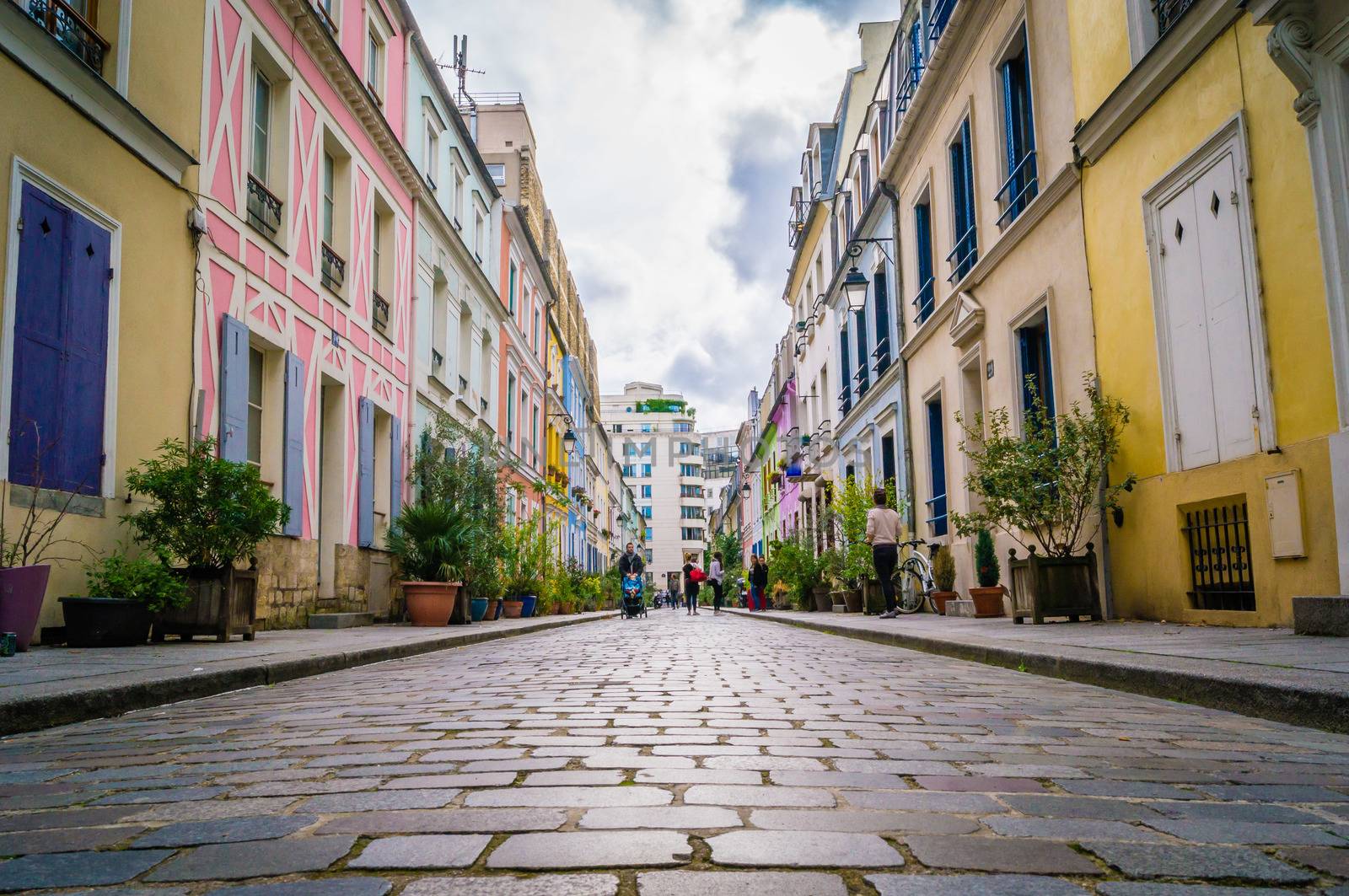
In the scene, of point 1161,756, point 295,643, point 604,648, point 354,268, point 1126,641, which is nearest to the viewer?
point 1161,756

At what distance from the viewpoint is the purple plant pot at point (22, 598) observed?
6797 mm

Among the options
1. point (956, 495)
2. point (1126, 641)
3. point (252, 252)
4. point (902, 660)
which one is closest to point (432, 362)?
point (252, 252)

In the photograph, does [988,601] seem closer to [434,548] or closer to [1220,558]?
[1220,558]

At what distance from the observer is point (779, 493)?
40.1 m

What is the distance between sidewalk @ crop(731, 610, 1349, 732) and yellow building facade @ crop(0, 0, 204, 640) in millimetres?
7119

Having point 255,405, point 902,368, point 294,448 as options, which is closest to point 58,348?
point 255,405

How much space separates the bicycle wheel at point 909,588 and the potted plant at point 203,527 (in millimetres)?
10345

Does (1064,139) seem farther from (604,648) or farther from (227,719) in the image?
(227,719)

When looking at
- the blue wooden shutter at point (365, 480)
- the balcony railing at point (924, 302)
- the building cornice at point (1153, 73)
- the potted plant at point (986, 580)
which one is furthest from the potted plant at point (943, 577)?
the blue wooden shutter at point (365, 480)

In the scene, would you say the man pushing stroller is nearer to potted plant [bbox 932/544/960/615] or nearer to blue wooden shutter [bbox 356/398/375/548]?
potted plant [bbox 932/544/960/615]

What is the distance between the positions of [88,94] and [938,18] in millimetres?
12222

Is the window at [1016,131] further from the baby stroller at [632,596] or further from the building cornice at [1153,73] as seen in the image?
the baby stroller at [632,596]

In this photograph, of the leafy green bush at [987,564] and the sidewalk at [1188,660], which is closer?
the sidewalk at [1188,660]

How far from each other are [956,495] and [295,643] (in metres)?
10.5
